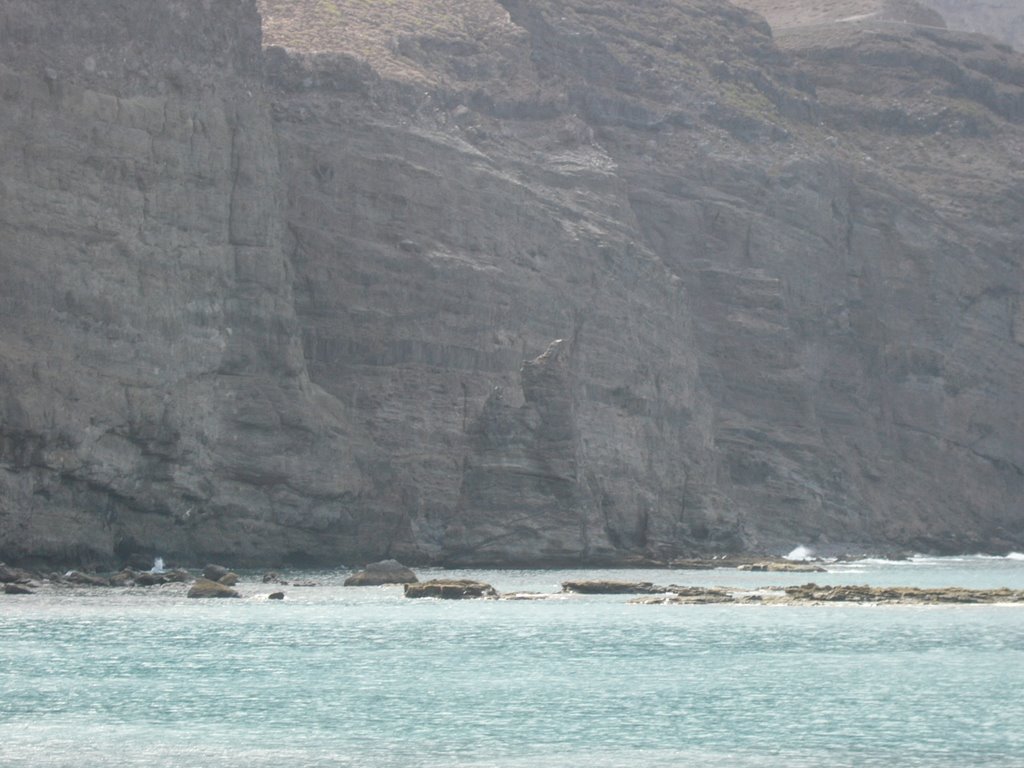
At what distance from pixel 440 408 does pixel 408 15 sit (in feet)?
167

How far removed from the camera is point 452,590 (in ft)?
328

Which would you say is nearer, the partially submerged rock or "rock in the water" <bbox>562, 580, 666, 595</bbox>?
"rock in the water" <bbox>562, 580, 666, 595</bbox>

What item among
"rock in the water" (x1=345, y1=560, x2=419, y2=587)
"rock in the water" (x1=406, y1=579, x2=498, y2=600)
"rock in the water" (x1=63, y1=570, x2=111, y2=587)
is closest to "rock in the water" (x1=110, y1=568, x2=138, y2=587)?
"rock in the water" (x1=63, y1=570, x2=111, y2=587)

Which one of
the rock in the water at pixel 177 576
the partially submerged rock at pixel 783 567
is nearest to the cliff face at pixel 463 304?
the rock in the water at pixel 177 576

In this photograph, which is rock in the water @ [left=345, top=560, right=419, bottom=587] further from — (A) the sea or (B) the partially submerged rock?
(B) the partially submerged rock

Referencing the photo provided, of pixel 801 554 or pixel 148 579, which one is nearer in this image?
pixel 148 579

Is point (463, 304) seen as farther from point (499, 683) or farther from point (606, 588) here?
point (499, 683)

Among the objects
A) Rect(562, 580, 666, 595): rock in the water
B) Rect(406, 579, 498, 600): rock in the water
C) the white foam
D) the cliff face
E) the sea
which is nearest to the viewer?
the sea

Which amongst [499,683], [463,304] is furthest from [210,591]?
[463,304]

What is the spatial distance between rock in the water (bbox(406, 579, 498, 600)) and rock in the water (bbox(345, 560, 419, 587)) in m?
5.70

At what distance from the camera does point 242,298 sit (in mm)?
129125

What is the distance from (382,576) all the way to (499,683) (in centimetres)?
4530

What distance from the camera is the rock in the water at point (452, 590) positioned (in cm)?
9938

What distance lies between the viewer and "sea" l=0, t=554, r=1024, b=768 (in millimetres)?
50906
